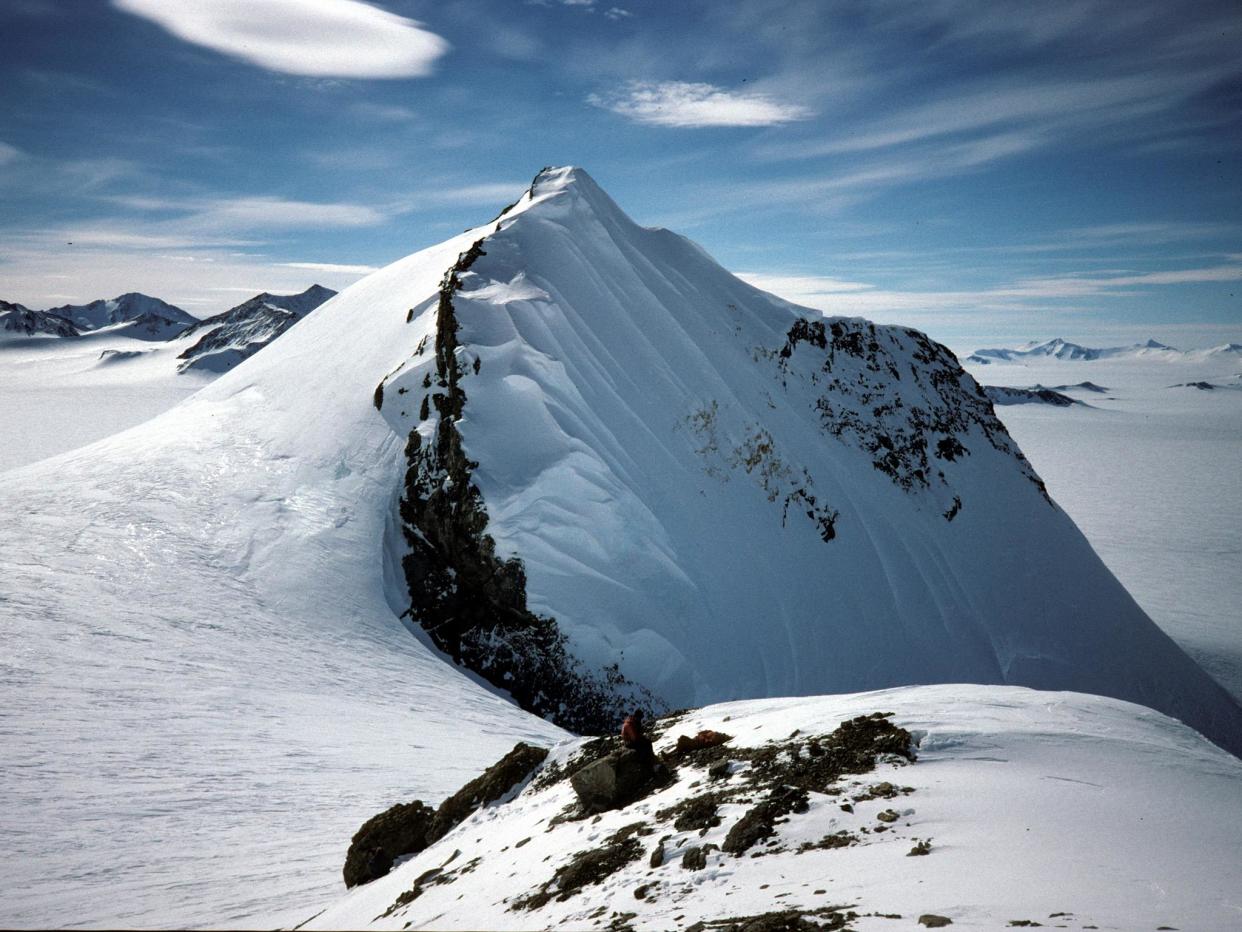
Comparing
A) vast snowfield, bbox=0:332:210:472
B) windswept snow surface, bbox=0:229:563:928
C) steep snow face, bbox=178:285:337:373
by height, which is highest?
steep snow face, bbox=178:285:337:373

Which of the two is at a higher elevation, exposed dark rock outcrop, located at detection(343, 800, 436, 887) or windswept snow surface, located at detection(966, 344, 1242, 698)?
windswept snow surface, located at detection(966, 344, 1242, 698)

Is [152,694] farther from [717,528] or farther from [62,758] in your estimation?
[717,528]

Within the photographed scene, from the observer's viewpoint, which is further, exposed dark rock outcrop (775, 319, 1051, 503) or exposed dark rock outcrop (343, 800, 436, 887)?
exposed dark rock outcrop (775, 319, 1051, 503)

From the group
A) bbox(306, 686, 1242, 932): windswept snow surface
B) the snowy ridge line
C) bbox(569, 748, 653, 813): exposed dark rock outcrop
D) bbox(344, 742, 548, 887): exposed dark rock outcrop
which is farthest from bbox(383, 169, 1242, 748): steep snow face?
bbox(306, 686, 1242, 932): windswept snow surface

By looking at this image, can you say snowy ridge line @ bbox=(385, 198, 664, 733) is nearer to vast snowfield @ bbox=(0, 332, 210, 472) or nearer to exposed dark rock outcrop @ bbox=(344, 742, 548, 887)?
exposed dark rock outcrop @ bbox=(344, 742, 548, 887)

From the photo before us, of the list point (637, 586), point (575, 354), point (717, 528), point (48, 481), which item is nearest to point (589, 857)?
point (637, 586)

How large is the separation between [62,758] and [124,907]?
18.0 ft

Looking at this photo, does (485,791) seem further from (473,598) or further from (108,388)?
(108,388)

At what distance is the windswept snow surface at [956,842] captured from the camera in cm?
577

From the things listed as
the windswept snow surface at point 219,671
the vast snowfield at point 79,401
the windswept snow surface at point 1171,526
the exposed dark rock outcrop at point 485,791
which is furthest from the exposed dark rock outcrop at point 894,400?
the vast snowfield at point 79,401

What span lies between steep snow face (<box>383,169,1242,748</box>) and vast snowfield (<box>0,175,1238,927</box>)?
0.25 meters

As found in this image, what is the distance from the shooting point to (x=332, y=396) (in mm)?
35344

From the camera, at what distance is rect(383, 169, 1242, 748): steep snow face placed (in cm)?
2839

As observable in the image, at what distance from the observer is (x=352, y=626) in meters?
25.0
